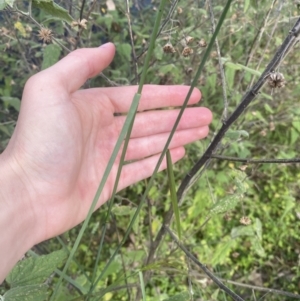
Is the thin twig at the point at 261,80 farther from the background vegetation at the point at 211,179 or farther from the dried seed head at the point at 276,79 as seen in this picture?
the background vegetation at the point at 211,179

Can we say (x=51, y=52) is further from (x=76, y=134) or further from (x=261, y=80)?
(x=261, y=80)

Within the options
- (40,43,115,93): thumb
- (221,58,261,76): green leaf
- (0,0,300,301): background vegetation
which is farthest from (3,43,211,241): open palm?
(0,0,300,301): background vegetation

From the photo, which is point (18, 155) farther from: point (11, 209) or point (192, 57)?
point (192, 57)

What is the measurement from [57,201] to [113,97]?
12.9 inches

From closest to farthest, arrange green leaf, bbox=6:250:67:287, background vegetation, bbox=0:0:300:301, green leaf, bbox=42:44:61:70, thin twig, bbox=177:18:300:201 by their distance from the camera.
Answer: thin twig, bbox=177:18:300:201 → green leaf, bbox=6:250:67:287 → green leaf, bbox=42:44:61:70 → background vegetation, bbox=0:0:300:301

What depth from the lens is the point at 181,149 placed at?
1276mm

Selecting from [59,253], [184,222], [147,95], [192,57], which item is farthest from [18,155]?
[184,222]

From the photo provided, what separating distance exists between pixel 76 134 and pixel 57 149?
7 centimetres

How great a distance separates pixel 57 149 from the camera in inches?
39.7

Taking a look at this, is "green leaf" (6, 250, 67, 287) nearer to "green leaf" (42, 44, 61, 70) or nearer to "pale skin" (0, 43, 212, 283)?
"pale skin" (0, 43, 212, 283)

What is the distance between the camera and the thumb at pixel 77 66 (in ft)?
3.29

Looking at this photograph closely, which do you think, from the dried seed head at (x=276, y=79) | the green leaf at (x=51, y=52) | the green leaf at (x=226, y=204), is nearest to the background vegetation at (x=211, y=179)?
the green leaf at (x=51, y=52)

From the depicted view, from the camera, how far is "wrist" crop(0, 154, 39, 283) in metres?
0.94

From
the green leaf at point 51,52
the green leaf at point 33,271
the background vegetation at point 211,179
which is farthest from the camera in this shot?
the background vegetation at point 211,179
